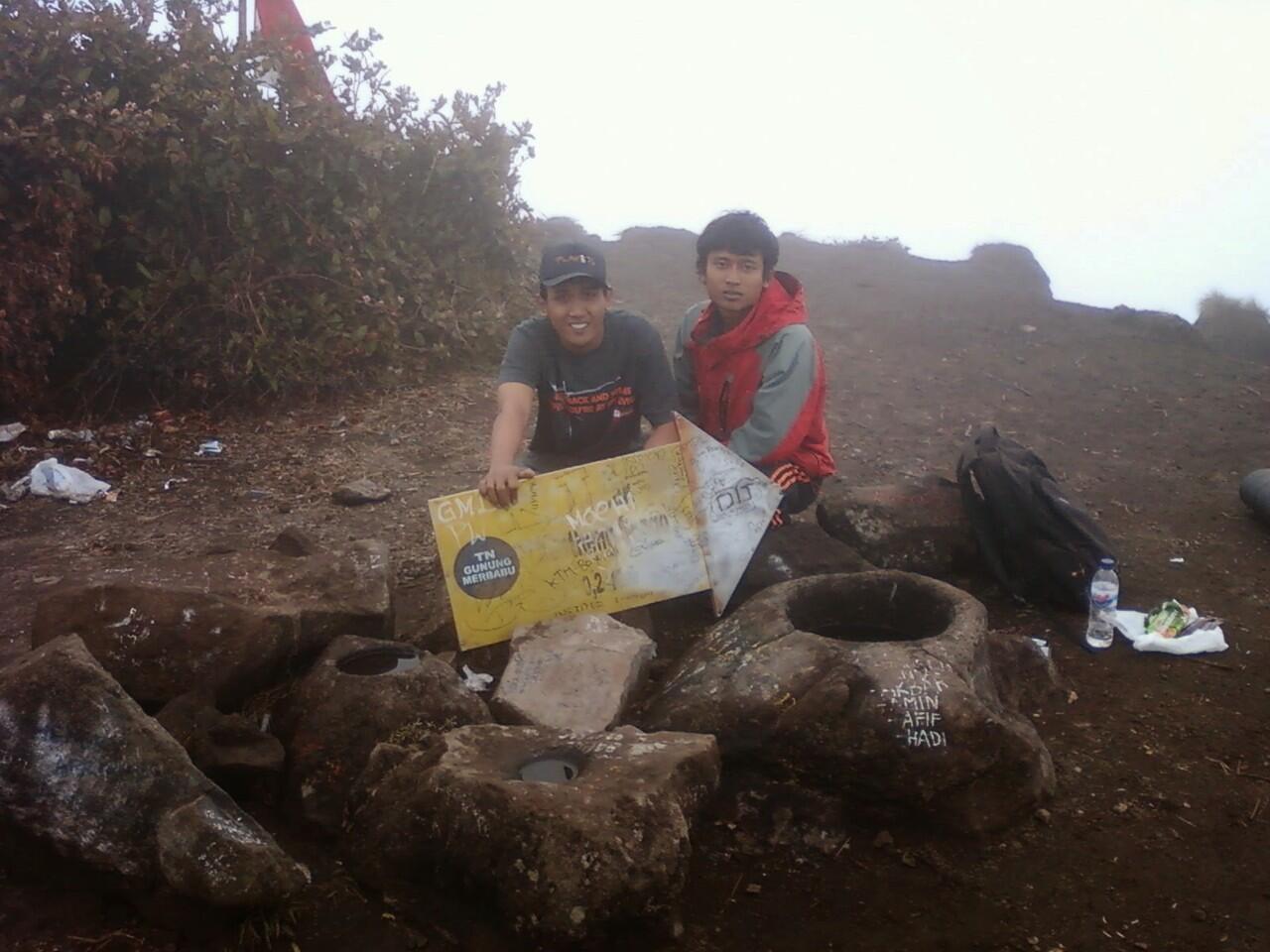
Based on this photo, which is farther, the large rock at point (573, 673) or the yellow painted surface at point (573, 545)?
the yellow painted surface at point (573, 545)

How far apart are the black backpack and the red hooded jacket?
25.9 inches

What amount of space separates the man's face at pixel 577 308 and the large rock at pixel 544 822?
1867mm

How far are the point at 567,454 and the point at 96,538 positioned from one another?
7.51ft

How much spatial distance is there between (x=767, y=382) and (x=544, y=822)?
2.25 metres

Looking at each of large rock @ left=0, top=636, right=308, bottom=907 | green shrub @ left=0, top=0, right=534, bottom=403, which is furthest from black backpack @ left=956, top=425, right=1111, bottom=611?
green shrub @ left=0, top=0, right=534, bottom=403

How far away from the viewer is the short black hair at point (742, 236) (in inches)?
158

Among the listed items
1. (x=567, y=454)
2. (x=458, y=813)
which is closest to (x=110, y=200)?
(x=567, y=454)

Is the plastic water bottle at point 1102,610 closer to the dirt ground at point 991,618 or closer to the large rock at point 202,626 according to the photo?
the dirt ground at point 991,618

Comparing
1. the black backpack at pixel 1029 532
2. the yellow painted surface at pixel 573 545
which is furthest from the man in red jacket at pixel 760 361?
the black backpack at pixel 1029 532

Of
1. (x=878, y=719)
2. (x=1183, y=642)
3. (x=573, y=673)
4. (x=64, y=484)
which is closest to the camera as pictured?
(x=878, y=719)

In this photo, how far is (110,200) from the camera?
6234mm

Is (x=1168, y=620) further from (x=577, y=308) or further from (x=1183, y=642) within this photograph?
(x=577, y=308)

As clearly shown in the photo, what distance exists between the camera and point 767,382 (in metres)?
4.05

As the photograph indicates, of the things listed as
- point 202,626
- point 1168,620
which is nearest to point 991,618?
point 1168,620
